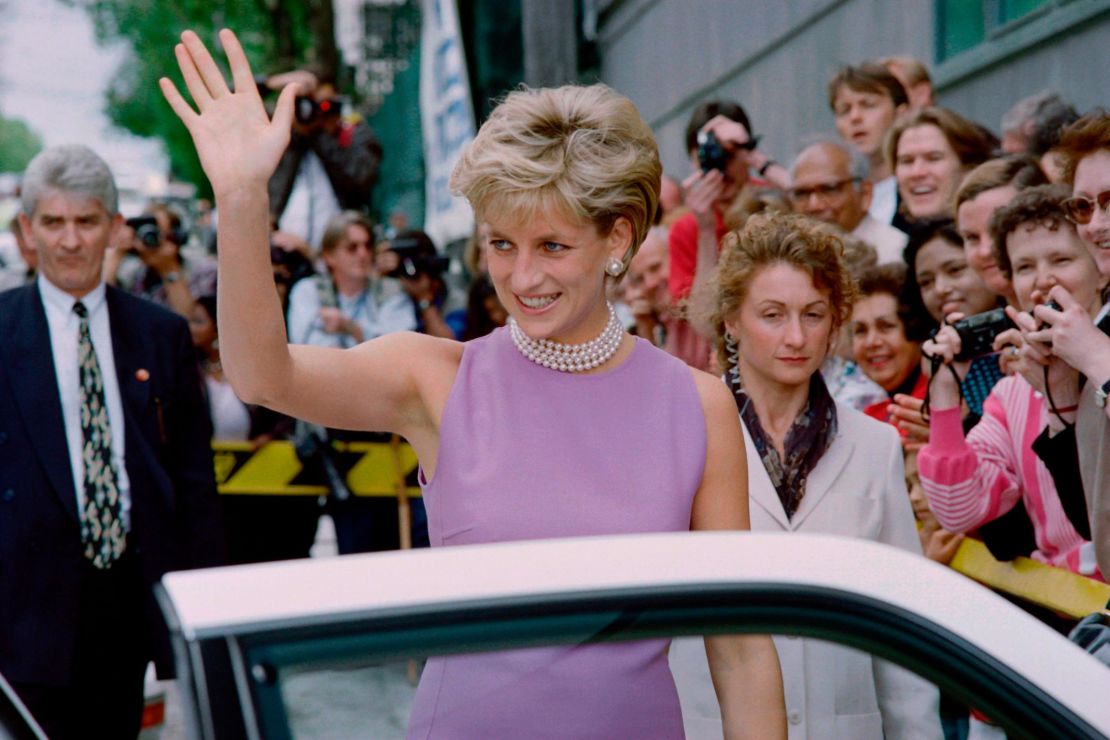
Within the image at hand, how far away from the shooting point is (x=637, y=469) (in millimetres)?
2482

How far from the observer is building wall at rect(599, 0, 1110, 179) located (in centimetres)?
679

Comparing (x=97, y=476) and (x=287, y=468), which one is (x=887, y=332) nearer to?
(x=97, y=476)

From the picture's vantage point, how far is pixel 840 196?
575 centimetres

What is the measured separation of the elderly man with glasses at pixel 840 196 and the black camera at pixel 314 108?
11.4 feet

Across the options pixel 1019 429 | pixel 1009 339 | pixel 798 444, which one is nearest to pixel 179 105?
pixel 798 444

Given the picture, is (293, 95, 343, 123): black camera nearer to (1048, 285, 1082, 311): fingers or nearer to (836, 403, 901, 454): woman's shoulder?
(836, 403, 901, 454): woman's shoulder

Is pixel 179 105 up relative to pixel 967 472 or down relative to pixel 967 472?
up

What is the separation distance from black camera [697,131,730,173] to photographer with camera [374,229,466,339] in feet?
5.98

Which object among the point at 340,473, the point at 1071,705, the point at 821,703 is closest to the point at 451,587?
the point at 821,703

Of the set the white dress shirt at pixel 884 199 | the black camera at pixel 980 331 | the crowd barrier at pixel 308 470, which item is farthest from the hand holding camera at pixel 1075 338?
the crowd barrier at pixel 308 470

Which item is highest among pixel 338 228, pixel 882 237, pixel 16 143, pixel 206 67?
pixel 16 143

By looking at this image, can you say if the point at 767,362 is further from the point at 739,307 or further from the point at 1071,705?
the point at 1071,705

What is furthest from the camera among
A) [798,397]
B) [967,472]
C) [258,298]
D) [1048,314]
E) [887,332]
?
[887,332]

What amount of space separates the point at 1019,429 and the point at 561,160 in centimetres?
202
